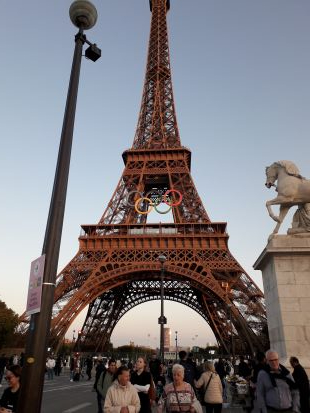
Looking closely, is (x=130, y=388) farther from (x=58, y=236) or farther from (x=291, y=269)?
(x=291, y=269)

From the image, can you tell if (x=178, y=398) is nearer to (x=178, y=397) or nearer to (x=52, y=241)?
(x=178, y=397)

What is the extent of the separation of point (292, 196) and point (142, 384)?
627 cm

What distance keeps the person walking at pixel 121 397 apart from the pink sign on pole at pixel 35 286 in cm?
152

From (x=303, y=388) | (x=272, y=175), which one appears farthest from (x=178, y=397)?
(x=272, y=175)

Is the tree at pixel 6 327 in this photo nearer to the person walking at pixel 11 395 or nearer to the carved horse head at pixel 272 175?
the carved horse head at pixel 272 175

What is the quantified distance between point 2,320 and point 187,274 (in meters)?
25.5

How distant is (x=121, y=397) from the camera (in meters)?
4.61

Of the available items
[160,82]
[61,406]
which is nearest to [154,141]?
[160,82]

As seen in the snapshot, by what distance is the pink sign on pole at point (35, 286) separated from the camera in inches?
163

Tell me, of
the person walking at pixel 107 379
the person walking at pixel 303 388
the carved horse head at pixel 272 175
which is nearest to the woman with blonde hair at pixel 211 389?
the person walking at pixel 303 388

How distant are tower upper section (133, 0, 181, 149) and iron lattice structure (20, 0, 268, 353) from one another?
188 mm

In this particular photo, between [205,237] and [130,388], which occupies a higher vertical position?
[205,237]

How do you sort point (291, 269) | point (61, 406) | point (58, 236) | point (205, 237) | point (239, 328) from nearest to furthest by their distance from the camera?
point (58, 236), point (291, 269), point (61, 406), point (239, 328), point (205, 237)

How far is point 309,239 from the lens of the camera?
916cm
